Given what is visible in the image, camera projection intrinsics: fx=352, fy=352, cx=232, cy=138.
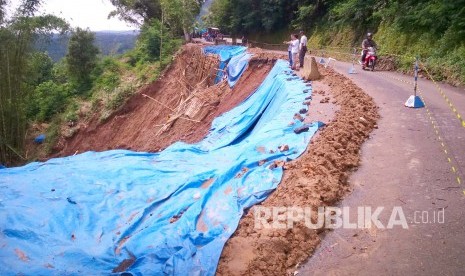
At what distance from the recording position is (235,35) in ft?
119

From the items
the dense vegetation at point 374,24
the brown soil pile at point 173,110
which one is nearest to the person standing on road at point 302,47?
the brown soil pile at point 173,110

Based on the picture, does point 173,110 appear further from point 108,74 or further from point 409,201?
point 409,201

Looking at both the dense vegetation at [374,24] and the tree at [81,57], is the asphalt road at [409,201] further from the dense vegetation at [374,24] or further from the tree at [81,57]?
the tree at [81,57]

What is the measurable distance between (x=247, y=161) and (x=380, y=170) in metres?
2.08

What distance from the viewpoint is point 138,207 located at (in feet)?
17.9

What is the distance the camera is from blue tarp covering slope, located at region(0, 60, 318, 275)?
3.88 m

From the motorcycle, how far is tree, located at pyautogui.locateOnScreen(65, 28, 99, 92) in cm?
1810

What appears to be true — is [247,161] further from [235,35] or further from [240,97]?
[235,35]

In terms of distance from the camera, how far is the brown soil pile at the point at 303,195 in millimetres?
3605

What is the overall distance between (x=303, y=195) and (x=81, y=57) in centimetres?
2342

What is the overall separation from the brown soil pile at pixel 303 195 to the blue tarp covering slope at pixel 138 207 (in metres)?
0.17

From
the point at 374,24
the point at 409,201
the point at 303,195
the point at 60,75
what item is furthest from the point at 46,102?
the point at 409,201

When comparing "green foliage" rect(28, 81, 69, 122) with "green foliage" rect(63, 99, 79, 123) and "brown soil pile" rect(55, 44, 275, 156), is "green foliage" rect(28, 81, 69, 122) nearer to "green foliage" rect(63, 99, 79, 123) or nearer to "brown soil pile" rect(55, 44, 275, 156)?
"green foliage" rect(63, 99, 79, 123)

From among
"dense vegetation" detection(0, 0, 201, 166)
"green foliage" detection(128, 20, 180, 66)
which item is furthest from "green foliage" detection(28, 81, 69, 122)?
"green foliage" detection(128, 20, 180, 66)
